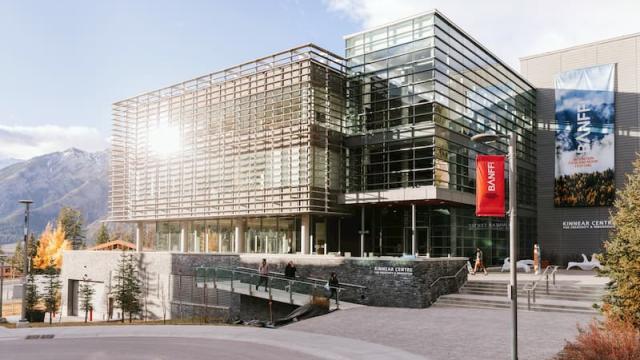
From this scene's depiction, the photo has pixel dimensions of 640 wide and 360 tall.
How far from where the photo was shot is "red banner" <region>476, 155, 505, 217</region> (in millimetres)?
15393

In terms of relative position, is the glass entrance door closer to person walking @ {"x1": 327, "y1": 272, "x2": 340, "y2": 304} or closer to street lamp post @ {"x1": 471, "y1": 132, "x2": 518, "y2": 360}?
person walking @ {"x1": 327, "y1": 272, "x2": 340, "y2": 304}

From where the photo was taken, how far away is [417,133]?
Result: 38812 millimetres

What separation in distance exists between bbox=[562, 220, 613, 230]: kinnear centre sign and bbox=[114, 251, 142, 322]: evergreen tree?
126 feet

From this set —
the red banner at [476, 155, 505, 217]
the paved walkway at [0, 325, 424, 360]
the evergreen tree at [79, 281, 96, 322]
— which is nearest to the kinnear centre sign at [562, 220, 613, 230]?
the paved walkway at [0, 325, 424, 360]

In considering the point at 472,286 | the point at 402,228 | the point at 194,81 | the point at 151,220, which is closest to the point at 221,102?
the point at 194,81

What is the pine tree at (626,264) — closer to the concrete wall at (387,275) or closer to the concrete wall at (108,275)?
the concrete wall at (387,275)

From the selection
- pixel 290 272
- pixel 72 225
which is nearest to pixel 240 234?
pixel 290 272

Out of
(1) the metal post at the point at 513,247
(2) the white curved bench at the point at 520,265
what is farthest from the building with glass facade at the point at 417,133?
(1) the metal post at the point at 513,247

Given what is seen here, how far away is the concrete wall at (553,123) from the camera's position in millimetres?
49875

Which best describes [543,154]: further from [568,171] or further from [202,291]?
[202,291]

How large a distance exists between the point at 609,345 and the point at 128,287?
38680 mm

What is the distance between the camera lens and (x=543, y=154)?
54781mm

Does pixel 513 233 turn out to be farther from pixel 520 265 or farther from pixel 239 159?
pixel 239 159

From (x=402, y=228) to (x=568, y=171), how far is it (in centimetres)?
2035
